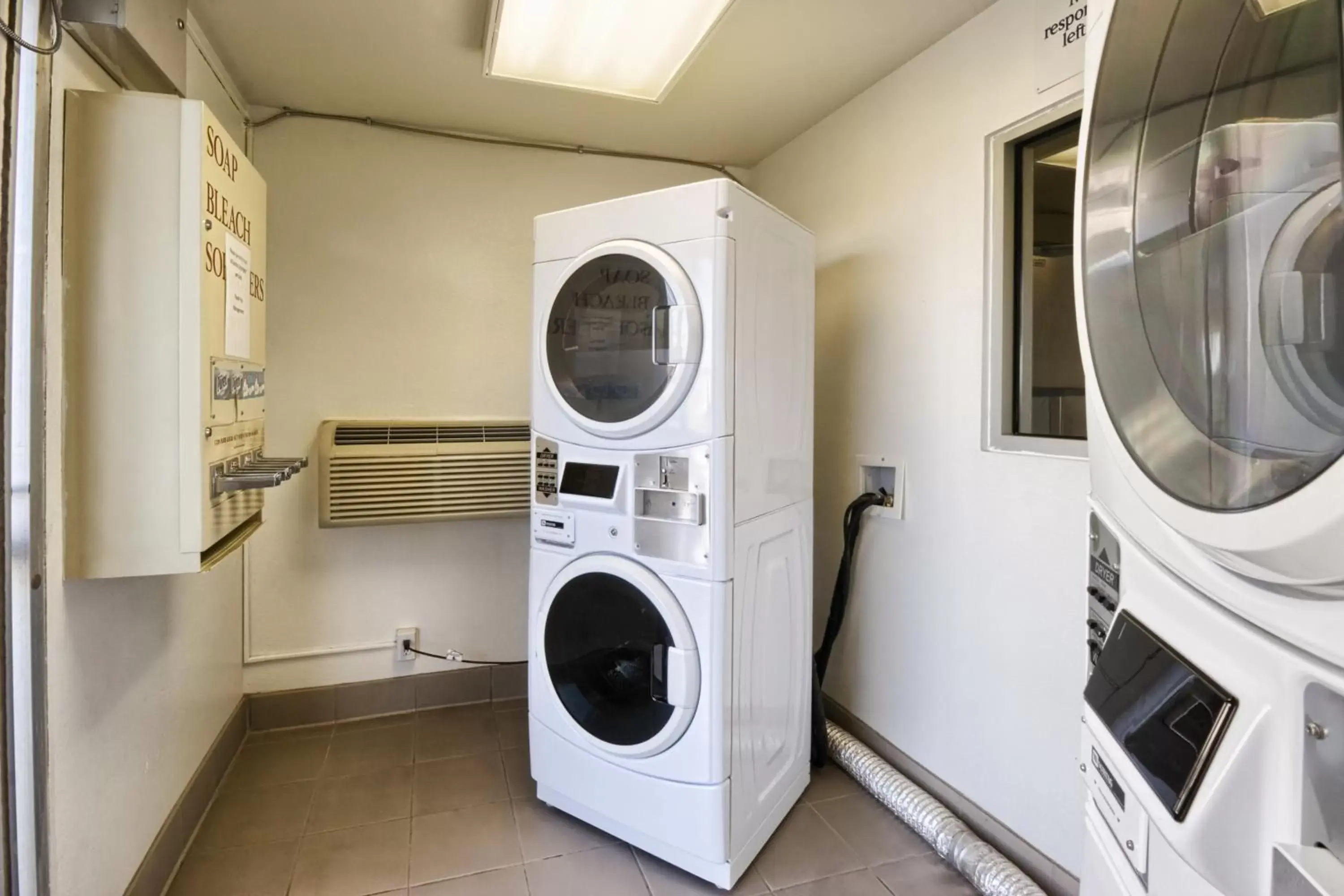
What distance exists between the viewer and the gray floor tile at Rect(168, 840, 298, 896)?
63.6 inches

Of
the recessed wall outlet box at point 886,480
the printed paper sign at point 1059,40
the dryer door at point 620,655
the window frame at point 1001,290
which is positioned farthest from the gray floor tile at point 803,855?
the printed paper sign at point 1059,40

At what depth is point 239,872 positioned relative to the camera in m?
1.68

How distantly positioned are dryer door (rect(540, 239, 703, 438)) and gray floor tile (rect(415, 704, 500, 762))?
1.27 metres

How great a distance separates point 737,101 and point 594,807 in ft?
7.16

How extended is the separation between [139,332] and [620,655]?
123 centimetres

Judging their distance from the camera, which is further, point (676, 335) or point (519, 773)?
point (519, 773)

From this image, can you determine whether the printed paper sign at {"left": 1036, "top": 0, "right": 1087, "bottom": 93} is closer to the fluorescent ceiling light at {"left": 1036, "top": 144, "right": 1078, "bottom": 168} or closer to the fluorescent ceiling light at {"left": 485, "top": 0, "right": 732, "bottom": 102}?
the fluorescent ceiling light at {"left": 1036, "top": 144, "right": 1078, "bottom": 168}

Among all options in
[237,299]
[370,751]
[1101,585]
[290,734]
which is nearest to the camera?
[1101,585]

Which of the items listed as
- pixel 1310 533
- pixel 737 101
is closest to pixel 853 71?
pixel 737 101

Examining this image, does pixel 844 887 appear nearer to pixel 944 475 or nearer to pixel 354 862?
pixel 944 475

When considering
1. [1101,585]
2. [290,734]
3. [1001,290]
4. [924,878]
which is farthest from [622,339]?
[290,734]

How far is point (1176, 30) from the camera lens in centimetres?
69

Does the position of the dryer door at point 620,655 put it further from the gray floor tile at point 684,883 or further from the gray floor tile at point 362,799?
the gray floor tile at point 362,799

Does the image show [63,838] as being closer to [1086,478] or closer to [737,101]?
[1086,478]
